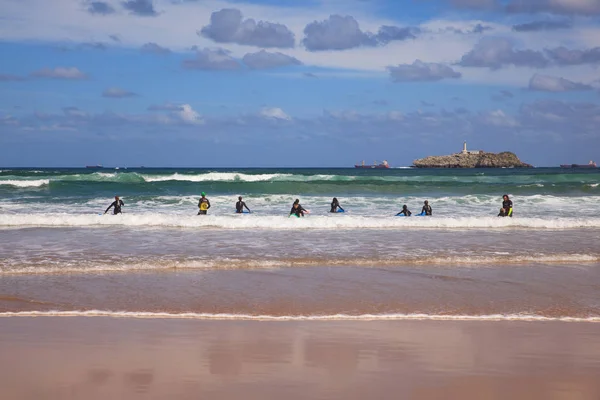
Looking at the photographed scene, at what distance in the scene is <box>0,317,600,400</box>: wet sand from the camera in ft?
15.7

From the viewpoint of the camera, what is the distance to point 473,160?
123 metres

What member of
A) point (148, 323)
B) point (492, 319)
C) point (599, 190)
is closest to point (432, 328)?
point (492, 319)

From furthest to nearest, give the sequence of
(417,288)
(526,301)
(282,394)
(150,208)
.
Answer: (150,208)
(417,288)
(526,301)
(282,394)

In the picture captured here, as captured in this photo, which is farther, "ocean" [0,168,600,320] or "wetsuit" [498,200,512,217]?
"wetsuit" [498,200,512,217]

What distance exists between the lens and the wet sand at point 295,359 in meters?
4.78

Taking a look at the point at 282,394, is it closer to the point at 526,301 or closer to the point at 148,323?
the point at 148,323

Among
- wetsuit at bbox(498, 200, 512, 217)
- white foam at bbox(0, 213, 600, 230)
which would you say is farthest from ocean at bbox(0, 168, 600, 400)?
wetsuit at bbox(498, 200, 512, 217)

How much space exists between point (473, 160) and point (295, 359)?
405ft

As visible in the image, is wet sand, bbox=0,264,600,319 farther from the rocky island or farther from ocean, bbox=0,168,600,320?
the rocky island

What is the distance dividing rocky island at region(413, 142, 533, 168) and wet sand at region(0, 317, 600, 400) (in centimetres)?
12095

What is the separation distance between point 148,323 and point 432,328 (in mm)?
3168

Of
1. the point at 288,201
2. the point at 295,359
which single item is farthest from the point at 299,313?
the point at 288,201

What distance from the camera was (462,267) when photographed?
35.5 ft

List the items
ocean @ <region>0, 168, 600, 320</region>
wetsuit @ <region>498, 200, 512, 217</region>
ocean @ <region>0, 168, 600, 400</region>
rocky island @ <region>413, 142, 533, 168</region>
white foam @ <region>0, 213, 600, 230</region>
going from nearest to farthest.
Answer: ocean @ <region>0, 168, 600, 400</region>, ocean @ <region>0, 168, 600, 320</region>, white foam @ <region>0, 213, 600, 230</region>, wetsuit @ <region>498, 200, 512, 217</region>, rocky island @ <region>413, 142, 533, 168</region>
